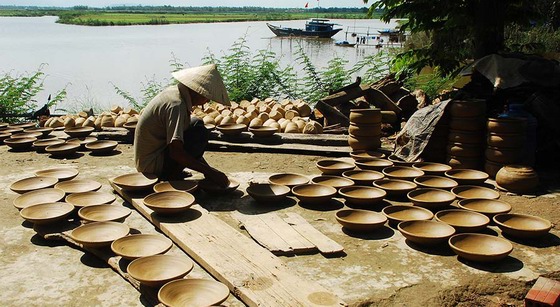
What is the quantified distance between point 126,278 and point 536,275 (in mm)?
2399

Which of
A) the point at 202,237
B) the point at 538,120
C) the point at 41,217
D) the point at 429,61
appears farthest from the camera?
the point at 429,61

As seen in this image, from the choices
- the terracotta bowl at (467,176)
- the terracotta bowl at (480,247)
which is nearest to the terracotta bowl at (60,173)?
the terracotta bowl at (480,247)

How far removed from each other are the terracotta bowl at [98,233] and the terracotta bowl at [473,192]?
2732mm

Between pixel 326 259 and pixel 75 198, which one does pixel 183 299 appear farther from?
pixel 75 198

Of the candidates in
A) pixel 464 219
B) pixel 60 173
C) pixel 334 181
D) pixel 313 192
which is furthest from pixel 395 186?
pixel 60 173

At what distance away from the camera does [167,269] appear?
116 inches

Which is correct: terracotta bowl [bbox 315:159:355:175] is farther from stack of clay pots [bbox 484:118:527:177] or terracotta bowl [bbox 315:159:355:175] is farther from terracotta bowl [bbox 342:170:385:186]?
stack of clay pots [bbox 484:118:527:177]

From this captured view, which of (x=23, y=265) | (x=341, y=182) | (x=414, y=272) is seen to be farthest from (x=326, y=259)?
(x=23, y=265)

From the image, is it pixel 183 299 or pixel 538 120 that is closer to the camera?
pixel 183 299

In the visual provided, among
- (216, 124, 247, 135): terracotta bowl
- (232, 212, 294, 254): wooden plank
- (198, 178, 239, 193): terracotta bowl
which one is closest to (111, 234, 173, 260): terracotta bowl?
(232, 212, 294, 254): wooden plank

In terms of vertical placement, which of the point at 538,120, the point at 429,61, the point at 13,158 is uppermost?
the point at 429,61

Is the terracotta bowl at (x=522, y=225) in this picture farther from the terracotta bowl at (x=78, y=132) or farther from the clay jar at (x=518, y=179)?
the terracotta bowl at (x=78, y=132)

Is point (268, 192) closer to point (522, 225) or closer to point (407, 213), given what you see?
point (407, 213)

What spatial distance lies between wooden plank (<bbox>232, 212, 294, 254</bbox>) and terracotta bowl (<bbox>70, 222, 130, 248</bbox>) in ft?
2.80
